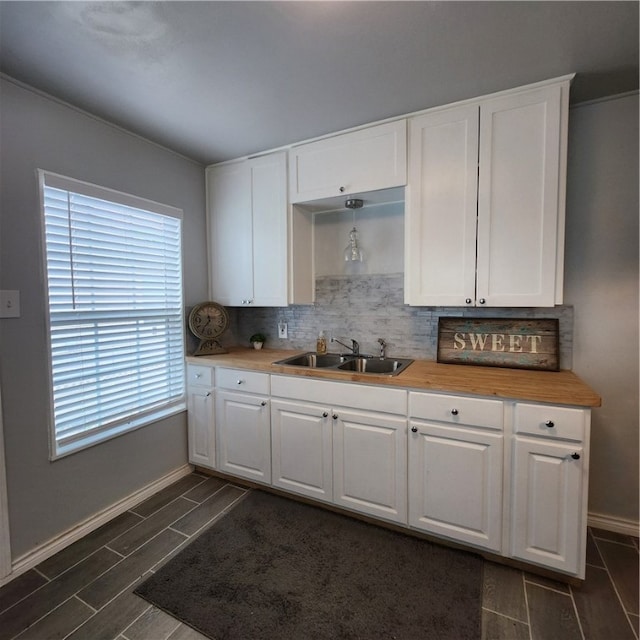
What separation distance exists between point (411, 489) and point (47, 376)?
2010mm

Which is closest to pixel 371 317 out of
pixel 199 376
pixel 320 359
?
pixel 320 359

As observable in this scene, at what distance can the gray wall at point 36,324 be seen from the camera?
160cm

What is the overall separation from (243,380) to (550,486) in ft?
5.80

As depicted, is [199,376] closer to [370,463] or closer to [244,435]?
[244,435]

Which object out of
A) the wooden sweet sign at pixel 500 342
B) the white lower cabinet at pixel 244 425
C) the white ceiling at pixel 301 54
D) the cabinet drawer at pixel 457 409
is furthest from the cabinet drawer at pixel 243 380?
the white ceiling at pixel 301 54

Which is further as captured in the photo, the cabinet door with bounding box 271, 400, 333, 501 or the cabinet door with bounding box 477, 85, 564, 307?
the cabinet door with bounding box 271, 400, 333, 501

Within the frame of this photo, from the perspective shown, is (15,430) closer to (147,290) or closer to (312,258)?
(147,290)

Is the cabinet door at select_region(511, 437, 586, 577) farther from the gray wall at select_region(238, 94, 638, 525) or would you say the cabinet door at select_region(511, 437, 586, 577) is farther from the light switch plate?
the light switch plate

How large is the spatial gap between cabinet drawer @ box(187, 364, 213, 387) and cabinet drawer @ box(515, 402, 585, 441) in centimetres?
192

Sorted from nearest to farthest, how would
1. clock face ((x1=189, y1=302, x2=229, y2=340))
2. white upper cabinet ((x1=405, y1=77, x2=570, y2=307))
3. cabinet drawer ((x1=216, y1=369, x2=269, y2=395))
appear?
white upper cabinet ((x1=405, y1=77, x2=570, y2=307)) < cabinet drawer ((x1=216, y1=369, x2=269, y2=395)) < clock face ((x1=189, y1=302, x2=229, y2=340))

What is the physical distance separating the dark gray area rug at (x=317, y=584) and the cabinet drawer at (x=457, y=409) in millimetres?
720

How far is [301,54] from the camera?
1434 mm

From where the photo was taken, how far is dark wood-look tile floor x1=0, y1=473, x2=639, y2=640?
4.39ft

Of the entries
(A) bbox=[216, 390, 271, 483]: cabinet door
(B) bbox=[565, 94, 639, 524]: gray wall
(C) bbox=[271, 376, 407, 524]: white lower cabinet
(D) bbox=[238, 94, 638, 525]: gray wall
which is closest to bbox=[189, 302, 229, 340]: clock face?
(A) bbox=[216, 390, 271, 483]: cabinet door
